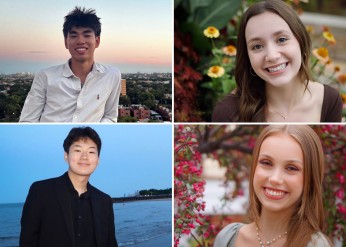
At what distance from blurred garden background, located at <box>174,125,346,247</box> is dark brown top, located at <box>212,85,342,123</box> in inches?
5.8

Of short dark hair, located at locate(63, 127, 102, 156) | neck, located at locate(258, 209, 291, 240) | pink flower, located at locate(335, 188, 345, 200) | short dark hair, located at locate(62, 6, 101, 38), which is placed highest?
short dark hair, located at locate(62, 6, 101, 38)

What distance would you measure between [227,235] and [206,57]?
105cm

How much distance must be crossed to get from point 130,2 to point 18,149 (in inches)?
28.0

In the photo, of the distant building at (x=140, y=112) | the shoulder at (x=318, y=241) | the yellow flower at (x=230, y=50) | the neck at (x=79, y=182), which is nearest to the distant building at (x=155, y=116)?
the distant building at (x=140, y=112)

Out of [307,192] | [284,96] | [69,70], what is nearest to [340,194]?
[307,192]

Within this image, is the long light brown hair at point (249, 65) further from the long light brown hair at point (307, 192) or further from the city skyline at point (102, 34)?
the city skyline at point (102, 34)

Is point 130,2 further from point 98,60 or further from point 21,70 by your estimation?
point 21,70

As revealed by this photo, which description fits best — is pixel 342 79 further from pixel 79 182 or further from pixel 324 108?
pixel 79 182

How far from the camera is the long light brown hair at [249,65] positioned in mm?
2006

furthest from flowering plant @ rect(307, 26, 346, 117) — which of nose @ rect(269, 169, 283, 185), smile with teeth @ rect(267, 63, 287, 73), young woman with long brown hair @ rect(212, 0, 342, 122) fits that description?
nose @ rect(269, 169, 283, 185)

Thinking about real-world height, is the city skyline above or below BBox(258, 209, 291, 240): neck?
above

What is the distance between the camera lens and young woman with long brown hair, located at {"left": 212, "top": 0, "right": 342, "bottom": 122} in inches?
79.0

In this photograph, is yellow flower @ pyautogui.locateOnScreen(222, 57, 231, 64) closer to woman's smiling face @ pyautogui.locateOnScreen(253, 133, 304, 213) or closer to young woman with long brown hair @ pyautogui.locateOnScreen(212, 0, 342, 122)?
young woman with long brown hair @ pyautogui.locateOnScreen(212, 0, 342, 122)

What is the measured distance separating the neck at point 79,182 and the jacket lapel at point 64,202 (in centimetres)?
3
